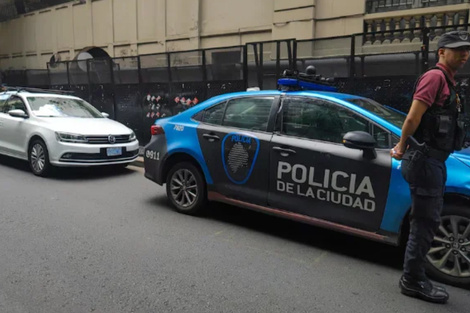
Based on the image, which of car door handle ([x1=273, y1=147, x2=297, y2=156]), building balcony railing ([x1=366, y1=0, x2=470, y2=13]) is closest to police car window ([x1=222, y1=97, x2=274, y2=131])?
car door handle ([x1=273, y1=147, x2=297, y2=156])

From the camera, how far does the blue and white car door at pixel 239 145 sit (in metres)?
4.41

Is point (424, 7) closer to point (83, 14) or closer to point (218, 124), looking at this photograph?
point (218, 124)

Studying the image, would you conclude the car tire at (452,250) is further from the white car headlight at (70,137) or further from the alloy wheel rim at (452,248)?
the white car headlight at (70,137)

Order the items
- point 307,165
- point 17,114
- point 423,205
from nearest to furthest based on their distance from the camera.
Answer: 1. point 423,205
2. point 307,165
3. point 17,114

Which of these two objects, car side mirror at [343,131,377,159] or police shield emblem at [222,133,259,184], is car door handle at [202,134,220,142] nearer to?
police shield emblem at [222,133,259,184]

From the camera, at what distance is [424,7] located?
9.64m

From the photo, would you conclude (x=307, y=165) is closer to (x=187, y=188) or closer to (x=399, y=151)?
(x=399, y=151)

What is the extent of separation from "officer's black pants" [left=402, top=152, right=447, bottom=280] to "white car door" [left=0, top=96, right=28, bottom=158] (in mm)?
7223

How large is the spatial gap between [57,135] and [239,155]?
418cm

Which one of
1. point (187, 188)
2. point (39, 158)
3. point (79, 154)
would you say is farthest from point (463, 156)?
point (39, 158)

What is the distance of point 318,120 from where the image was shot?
4.14 m

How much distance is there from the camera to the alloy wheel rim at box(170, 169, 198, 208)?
5122 mm

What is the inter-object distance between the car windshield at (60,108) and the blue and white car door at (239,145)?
438 cm

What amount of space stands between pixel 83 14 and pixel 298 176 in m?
18.0
